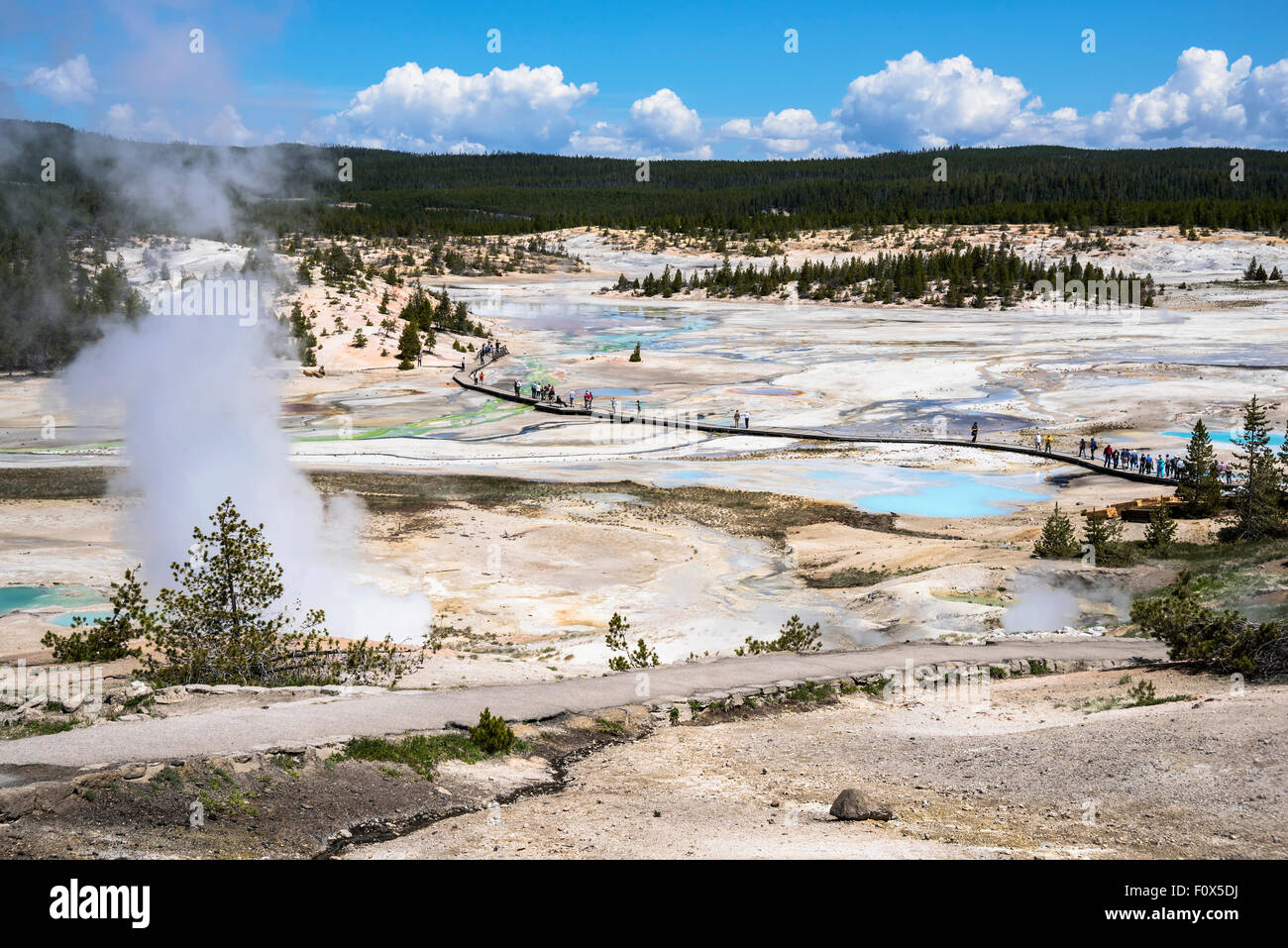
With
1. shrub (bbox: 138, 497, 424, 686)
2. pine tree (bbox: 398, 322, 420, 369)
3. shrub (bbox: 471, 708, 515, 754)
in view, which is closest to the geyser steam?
shrub (bbox: 138, 497, 424, 686)

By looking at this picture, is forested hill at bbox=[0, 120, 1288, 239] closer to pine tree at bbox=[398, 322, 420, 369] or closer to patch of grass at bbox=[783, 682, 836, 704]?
pine tree at bbox=[398, 322, 420, 369]

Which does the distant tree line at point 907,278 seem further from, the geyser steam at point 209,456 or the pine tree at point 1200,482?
the geyser steam at point 209,456

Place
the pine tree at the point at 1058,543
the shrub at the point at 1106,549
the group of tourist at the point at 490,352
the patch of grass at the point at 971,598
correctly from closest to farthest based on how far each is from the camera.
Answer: the patch of grass at the point at 971,598 < the shrub at the point at 1106,549 < the pine tree at the point at 1058,543 < the group of tourist at the point at 490,352

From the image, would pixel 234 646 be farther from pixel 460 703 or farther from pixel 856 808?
pixel 856 808

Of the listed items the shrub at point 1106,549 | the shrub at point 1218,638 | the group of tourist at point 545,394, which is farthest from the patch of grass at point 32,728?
the group of tourist at point 545,394
